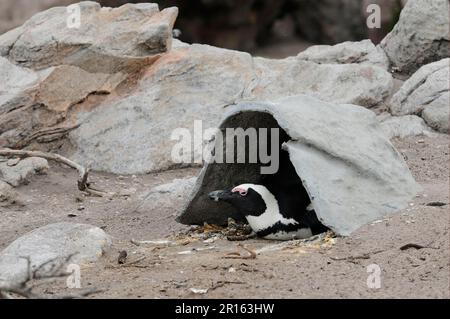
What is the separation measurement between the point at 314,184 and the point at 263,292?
0.92 meters

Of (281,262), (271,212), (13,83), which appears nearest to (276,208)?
(271,212)

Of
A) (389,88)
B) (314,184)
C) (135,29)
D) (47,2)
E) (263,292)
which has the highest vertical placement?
(47,2)

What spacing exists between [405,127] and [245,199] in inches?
83.2

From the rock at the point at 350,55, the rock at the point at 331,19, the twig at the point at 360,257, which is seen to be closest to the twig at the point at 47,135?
the rock at the point at 350,55

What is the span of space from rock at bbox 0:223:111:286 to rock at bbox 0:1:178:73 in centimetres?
232

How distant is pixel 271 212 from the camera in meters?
4.32

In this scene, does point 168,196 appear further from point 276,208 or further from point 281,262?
point 281,262

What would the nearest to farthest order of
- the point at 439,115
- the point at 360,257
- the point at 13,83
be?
the point at 360,257, the point at 439,115, the point at 13,83

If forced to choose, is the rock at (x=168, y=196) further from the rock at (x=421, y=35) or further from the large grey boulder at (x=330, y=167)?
the rock at (x=421, y=35)

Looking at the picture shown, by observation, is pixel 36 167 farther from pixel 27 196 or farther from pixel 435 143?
pixel 435 143

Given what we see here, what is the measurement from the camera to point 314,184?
13.4ft

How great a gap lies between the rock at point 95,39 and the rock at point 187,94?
0.56ft

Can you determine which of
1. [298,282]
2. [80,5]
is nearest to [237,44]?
[80,5]

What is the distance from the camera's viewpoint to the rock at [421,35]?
6805 mm
